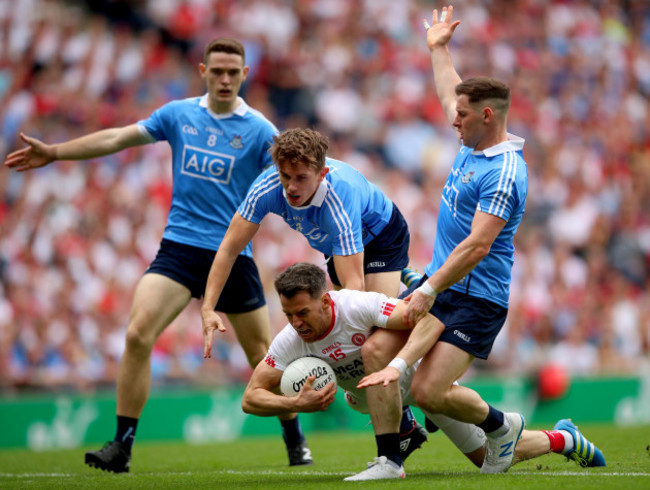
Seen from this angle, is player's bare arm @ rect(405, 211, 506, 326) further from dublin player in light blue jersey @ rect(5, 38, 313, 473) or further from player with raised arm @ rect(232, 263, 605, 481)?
dublin player in light blue jersey @ rect(5, 38, 313, 473)

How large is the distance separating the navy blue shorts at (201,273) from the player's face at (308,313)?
1877 mm

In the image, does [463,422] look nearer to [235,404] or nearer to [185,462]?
[185,462]

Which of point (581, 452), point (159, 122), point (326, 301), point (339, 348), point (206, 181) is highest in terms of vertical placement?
point (159, 122)

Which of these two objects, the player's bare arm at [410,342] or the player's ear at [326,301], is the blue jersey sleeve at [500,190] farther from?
the player's ear at [326,301]

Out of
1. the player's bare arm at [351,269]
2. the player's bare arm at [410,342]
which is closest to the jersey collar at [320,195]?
the player's bare arm at [351,269]

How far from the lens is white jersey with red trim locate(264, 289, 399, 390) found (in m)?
6.46

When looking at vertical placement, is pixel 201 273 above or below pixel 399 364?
above

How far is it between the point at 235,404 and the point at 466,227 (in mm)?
7436

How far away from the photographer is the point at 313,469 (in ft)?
25.8

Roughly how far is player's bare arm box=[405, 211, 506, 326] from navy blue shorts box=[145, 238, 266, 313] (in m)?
2.40

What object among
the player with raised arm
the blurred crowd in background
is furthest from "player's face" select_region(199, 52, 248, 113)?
the blurred crowd in background

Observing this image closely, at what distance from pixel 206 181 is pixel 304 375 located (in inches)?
98.6

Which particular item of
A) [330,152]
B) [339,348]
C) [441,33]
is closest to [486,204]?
[339,348]

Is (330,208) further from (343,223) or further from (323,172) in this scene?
(323,172)
